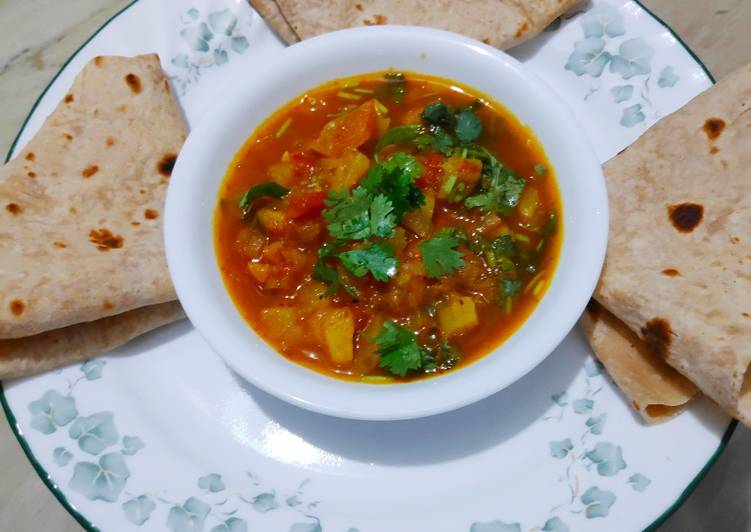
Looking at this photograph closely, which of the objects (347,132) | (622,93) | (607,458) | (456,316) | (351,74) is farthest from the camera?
Result: (622,93)

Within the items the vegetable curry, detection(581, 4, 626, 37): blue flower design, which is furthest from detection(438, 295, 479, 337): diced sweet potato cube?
detection(581, 4, 626, 37): blue flower design

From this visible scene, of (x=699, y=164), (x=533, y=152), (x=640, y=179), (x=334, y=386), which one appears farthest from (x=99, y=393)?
(x=699, y=164)

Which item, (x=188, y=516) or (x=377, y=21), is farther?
(x=377, y=21)

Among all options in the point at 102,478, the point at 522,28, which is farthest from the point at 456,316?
the point at 522,28

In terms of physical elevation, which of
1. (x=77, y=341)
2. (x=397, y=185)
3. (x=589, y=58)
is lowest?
(x=77, y=341)

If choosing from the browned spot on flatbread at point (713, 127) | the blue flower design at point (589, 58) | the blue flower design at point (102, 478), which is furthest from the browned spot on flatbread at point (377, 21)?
the blue flower design at point (102, 478)

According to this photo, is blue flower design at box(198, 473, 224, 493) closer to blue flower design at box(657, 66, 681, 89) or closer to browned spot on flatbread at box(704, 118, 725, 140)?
browned spot on flatbread at box(704, 118, 725, 140)

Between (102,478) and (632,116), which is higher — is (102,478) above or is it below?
below

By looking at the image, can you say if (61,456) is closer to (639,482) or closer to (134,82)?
(134,82)

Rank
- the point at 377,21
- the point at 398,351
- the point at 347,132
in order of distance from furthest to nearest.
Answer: the point at 377,21
the point at 347,132
the point at 398,351
